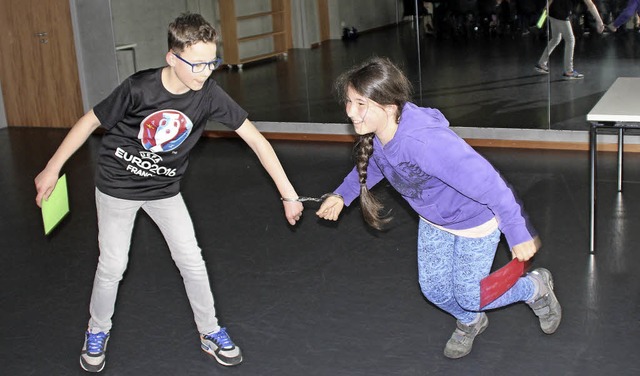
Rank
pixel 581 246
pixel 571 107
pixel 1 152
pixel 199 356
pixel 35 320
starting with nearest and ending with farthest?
pixel 199 356 → pixel 35 320 → pixel 581 246 → pixel 571 107 → pixel 1 152

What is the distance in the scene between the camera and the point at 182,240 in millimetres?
3455

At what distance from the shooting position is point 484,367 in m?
3.55

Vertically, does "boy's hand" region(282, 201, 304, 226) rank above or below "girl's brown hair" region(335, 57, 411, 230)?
below

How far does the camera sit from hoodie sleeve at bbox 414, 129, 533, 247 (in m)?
2.93

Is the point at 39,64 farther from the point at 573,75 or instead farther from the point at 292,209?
the point at 292,209

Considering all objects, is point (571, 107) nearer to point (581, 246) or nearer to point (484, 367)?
point (581, 246)

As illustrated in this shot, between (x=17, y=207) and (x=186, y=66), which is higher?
(x=186, y=66)

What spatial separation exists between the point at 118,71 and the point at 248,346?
5263 mm

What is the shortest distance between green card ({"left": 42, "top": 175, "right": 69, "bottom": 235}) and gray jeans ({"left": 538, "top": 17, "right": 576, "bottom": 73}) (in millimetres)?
4543

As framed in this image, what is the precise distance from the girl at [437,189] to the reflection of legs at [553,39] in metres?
3.72

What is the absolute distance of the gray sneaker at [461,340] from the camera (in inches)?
143

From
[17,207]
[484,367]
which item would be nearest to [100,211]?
[484,367]

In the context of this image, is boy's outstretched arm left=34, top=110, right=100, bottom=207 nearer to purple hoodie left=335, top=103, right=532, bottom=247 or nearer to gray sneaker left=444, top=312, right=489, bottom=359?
purple hoodie left=335, top=103, right=532, bottom=247

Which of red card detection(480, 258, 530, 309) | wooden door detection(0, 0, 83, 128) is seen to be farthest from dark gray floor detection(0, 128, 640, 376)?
wooden door detection(0, 0, 83, 128)
